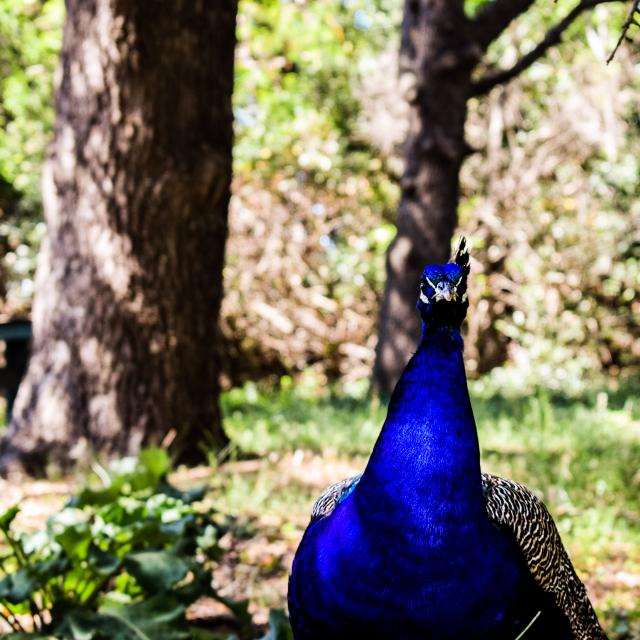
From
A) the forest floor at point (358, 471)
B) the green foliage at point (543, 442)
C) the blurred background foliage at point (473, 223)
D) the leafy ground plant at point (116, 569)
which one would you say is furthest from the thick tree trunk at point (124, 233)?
the blurred background foliage at point (473, 223)

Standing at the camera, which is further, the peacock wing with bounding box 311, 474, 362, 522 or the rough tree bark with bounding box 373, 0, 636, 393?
the rough tree bark with bounding box 373, 0, 636, 393

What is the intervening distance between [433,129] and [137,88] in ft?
10.8

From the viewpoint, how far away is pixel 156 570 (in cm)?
230

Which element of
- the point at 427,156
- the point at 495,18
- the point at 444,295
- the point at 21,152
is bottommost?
the point at 444,295

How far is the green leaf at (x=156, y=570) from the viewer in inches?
89.7

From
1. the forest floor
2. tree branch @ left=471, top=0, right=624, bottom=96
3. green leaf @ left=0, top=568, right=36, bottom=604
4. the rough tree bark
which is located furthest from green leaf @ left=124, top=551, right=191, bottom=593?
the rough tree bark

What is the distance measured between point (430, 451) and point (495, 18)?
17.8 ft

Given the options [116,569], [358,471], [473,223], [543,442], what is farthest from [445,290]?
[473,223]

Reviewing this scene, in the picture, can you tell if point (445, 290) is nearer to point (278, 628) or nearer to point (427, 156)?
point (278, 628)

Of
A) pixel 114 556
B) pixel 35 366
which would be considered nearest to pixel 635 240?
pixel 35 366

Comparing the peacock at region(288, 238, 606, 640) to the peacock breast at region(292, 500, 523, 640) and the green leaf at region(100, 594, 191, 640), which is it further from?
the green leaf at region(100, 594, 191, 640)

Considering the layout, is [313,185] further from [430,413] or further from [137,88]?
[430,413]

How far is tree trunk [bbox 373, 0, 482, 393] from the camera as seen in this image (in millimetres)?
6836

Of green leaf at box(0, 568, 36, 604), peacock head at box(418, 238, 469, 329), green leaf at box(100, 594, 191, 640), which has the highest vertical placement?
peacock head at box(418, 238, 469, 329)
